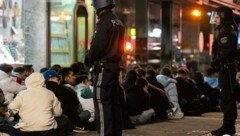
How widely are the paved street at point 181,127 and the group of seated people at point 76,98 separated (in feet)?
0.92

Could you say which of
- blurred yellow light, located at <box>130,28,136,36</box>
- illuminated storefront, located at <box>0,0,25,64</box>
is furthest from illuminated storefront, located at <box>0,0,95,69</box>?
blurred yellow light, located at <box>130,28,136,36</box>

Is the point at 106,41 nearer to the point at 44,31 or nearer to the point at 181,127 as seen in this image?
the point at 181,127

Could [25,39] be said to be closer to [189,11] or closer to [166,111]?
[166,111]

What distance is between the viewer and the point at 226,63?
8328 mm

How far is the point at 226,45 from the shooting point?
832 centimetres

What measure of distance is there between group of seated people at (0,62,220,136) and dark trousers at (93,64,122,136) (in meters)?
1.46

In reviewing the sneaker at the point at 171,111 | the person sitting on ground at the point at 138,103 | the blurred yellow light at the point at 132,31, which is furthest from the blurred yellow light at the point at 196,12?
the person sitting on ground at the point at 138,103

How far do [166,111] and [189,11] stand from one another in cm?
1220

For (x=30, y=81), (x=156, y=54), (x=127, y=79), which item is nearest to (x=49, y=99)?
(x=30, y=81)

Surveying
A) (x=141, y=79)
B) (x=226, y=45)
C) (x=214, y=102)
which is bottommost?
(x=214, y=102)

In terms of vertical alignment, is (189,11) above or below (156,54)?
above

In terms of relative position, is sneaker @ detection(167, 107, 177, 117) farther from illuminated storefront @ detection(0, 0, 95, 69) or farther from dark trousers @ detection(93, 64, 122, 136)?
dark trousers @ detection(93, 64, 122, 136)

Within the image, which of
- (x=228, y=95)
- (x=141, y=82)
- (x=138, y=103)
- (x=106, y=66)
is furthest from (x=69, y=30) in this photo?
(x=106, y=66)

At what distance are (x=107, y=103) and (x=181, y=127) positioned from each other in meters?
4.83
